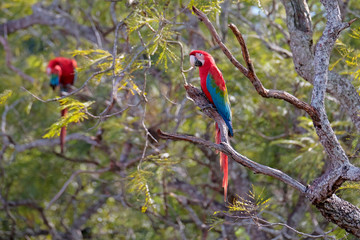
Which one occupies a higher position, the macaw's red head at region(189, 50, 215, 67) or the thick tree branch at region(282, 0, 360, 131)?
the thick tree branch at region(282, 0, 360, 131)

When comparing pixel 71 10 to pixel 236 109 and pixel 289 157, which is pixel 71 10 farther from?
pixel 289 157

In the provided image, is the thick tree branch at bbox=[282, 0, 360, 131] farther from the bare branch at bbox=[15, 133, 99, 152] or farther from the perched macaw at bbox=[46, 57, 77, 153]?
the perched macaw at bbox=[46, 57, 77, 153]

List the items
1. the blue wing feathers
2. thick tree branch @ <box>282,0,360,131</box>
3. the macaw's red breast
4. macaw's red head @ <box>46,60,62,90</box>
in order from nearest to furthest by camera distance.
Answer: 1. thick tree branch @ <box>282,0,360,131</box>
2. the blue wing feathers
3. macaw's red head @ <box>46,60,62,90</box>
4. the macaw's red breast

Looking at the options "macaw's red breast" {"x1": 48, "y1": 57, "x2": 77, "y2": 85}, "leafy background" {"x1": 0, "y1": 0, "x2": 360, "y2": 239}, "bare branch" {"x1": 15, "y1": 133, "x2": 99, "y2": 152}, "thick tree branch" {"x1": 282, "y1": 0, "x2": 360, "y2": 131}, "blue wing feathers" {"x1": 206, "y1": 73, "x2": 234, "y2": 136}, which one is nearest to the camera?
"thick tree branch" {"x1": 282, "y1": 0, "x2": 360, "y2": 131}

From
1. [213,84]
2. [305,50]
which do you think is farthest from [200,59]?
[305,50]

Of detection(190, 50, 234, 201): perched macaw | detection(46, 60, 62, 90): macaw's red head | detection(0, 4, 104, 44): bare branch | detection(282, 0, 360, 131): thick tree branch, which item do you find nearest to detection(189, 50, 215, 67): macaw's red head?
detection(190, 50, 234, 201): perched macaw

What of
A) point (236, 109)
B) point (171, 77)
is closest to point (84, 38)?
point (171, 77)

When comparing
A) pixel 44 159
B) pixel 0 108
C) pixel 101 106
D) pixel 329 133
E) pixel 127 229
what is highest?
pixel 329 133

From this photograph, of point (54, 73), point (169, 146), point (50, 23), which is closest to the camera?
point (169, 146)

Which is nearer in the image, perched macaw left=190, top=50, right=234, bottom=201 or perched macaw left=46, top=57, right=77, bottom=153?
perched macaw left=190, top=50, right=234, bottom=201

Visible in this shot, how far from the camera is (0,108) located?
17.4 ft

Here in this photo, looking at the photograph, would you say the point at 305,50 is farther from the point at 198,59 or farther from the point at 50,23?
the point at 50,23

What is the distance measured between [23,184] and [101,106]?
1247mm

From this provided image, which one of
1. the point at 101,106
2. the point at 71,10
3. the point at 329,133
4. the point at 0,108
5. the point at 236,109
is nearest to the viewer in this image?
the point at 329,133
